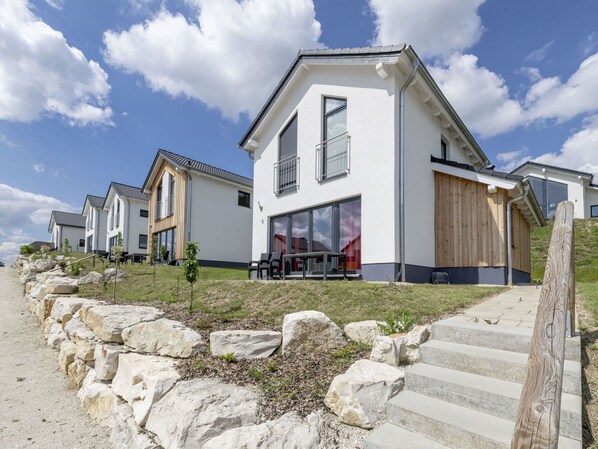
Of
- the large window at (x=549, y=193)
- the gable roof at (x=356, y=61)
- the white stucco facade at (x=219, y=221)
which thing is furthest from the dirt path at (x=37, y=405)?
A: the large window at (x=549, y=193)

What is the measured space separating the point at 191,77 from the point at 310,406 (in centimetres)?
1094

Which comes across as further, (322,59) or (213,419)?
(322,59)

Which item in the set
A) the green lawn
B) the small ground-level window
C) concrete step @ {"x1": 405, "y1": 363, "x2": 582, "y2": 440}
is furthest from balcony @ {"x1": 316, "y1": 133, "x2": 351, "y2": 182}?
the small ground-level window

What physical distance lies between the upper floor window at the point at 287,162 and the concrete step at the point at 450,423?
8.77m

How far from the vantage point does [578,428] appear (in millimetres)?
1987

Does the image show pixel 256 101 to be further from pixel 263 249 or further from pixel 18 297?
pixel 18 297

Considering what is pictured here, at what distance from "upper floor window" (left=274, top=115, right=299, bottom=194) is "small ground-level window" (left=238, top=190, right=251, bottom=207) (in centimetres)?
839

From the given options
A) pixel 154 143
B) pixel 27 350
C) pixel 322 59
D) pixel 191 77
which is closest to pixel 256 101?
pixel 191 77

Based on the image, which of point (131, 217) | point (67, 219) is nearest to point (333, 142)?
point (131, 217)

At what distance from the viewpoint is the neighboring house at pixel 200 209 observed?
17.1 metres

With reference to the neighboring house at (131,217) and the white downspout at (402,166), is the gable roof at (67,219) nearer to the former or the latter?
the neighboring house at (131,217)

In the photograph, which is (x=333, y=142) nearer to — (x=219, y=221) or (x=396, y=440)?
(x=396, y=440)

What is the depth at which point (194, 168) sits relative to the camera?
17.2m

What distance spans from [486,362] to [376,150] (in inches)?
265
